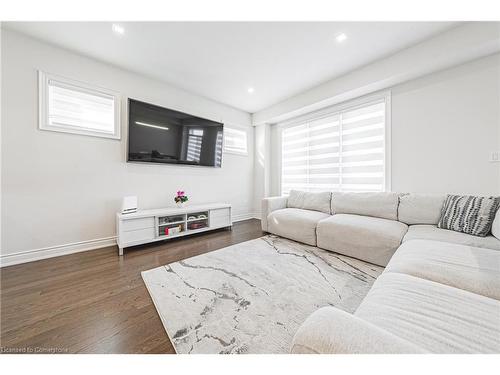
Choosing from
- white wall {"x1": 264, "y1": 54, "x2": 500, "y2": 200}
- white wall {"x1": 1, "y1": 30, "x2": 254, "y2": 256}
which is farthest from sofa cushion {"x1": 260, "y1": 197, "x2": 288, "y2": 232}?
white wall {"x1": 264, "y1": 54, "x2": 500, "y2": 200}

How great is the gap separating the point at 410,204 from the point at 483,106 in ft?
4.29

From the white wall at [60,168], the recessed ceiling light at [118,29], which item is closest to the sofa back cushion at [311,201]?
the white wall at [60,168]

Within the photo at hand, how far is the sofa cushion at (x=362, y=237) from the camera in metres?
1.84

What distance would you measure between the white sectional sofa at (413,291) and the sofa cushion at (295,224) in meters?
0.16

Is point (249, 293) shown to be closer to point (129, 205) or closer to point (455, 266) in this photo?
point (455, 266)

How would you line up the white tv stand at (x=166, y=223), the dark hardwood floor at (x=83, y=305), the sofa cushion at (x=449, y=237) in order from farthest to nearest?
the white tv stand at (x=166, y=223)
the sofa cushion at (x=449, y=237)
the dark hardwood floor at (x=83, y=305)

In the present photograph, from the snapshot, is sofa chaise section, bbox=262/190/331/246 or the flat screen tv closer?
sofa chaise section, bbox=262/190/331/246

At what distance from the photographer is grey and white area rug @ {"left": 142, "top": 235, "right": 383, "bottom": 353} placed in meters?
1.06

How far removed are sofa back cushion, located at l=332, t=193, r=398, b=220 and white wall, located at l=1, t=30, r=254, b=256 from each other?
2.74 m

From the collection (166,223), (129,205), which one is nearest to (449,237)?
(166,223)

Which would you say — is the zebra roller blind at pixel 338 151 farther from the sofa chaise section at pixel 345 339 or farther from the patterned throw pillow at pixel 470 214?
the sofa chaise section at pixel 345 339

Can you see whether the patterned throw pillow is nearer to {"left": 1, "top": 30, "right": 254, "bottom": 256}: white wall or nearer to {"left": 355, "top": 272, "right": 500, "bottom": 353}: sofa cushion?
{"left": 355, "top": 272, "right": 500, "bottom": 353}: sofa cushion

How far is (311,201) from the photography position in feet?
10.2

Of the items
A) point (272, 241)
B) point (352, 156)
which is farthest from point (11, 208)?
point (352, 156)
